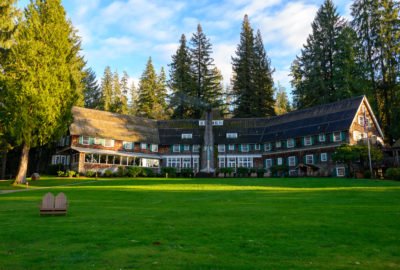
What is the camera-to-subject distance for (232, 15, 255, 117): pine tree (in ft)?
221

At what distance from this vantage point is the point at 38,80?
3372 centimetres

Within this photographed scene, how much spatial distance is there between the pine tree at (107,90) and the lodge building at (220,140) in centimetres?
2150


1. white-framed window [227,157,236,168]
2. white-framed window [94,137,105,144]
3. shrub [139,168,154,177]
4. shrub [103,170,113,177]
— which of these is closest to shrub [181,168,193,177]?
shrub [139,168,154,177]

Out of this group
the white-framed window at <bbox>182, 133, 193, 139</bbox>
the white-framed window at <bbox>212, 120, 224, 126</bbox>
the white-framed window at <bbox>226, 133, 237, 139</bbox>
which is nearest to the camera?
the white-framed window at <bbox>226, 133, 237, 139</bbox>

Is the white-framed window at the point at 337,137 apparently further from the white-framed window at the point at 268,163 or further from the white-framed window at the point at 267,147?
the white-framed window at the point at 268,163

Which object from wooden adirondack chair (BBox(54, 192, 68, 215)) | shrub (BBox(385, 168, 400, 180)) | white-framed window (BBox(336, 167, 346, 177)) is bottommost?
wooden adirondack chair (BBox(54, 192, 68, 215))

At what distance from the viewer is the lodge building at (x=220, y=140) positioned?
4656 cm

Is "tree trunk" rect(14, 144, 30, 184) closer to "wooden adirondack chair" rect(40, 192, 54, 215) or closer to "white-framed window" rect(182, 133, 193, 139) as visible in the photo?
"wooden adirondack chair" rect(40, 192, 54, 215)

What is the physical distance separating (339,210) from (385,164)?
31443 mm

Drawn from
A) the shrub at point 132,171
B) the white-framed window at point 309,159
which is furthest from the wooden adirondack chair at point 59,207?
the white-framed window at point 309,159

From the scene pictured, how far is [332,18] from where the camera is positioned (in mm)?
60750

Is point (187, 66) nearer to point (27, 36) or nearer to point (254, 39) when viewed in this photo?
point (254, 39)

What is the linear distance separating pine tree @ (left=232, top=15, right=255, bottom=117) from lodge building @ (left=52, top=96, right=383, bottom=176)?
8.85 m

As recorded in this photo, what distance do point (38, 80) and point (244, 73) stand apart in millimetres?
43556
